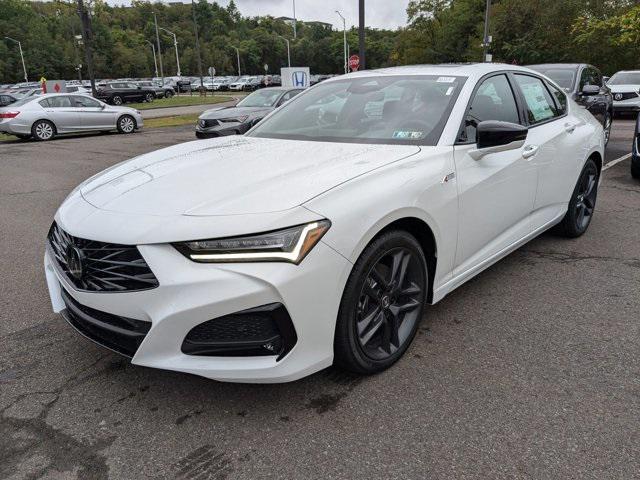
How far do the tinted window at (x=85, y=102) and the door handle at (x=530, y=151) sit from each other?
51.8 ft

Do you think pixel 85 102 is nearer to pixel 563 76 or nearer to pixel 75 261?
pixel 563 76

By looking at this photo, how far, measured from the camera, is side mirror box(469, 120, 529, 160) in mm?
3102

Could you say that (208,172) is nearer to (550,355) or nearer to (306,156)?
(306,156)

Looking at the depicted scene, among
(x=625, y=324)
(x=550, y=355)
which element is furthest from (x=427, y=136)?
(x=625, y=324)

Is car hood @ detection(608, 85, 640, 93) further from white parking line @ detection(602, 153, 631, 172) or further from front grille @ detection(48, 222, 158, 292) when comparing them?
front grille @ detection(48, 222, 158, 292)

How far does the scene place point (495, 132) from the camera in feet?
10.2

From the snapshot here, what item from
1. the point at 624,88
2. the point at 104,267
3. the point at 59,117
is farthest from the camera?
the point at 624,88

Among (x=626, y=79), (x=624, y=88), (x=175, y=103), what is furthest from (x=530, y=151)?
(x=175, y=103)

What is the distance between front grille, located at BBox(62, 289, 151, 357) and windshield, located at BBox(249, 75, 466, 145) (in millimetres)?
1729

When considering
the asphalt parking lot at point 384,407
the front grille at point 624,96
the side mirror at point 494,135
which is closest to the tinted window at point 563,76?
the asphalt parking lot at point 384,407

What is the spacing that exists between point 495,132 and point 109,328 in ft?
7.62

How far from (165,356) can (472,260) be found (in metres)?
2.00

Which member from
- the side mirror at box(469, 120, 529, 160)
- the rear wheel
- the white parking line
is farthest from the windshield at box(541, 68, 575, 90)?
the rear wheel

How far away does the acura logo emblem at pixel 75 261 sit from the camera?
2457 millimetres
